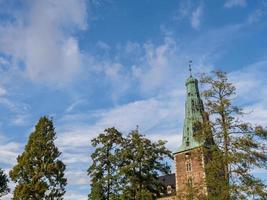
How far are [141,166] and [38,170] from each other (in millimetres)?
9482

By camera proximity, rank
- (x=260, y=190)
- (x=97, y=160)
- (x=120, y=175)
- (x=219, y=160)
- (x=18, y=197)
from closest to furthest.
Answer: (x=260, y=190) < (x=219, y=160) < (x=18, y=197) < (x=120, y=175) < (x=97, y=160)

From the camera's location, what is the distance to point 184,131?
244 ft

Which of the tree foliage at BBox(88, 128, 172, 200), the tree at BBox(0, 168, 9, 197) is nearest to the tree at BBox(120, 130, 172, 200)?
the tree foliage at BBox(88, 128, 172, 200)

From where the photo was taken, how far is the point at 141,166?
3716 centimetres

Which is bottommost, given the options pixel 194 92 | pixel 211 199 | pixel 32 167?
pixel 211 199

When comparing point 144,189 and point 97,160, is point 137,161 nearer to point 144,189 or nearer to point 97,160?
point 144,189

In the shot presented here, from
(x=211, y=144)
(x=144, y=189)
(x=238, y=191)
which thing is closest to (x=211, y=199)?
(x=238, y=191)

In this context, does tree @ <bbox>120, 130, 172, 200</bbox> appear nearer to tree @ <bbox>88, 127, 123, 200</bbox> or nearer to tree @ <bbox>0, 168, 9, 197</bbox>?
tree @ <bbox>88, 127, 123, 200</bbox>

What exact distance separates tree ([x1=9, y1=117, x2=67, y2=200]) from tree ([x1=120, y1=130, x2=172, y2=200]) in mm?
5932

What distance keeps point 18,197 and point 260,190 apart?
21.8 meters

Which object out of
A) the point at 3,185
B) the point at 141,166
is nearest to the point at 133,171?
the point at 141,166

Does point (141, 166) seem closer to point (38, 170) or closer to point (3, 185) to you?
point (38, 170)

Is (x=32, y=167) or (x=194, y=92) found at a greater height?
(x=194, y=92)

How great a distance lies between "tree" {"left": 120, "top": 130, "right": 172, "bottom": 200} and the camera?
3638 centimetres
